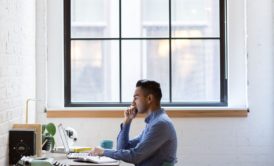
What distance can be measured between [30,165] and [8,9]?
1.20m

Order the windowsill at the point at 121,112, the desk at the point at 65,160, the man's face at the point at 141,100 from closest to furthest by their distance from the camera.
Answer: the desk at the point at 65,160, the man's face at the point at 141,100, the windowsill at the point at 121,112

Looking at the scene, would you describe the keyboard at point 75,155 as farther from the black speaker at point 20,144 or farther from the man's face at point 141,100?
the man's face at point 141,100

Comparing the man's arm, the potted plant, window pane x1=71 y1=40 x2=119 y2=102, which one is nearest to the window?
window pane x1=71 y1=40 x2=119 y2=102

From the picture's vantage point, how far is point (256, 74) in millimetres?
4566

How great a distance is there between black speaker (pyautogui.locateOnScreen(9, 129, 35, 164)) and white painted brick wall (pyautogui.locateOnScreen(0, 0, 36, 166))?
2.1 inches

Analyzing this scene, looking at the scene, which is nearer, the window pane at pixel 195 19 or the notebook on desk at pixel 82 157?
the notebook on desk at pixel 82 157

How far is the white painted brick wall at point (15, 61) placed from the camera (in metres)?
3.50

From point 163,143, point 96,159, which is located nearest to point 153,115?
point 163,143

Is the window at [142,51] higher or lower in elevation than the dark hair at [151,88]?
higher

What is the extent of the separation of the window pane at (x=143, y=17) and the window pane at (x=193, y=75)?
0.82 feet

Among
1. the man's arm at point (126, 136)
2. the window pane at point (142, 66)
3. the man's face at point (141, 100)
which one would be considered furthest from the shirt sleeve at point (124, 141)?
the window pane at point (142, 66)

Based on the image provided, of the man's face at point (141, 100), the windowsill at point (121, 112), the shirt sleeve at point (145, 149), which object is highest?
the man's face at point (141, 100)

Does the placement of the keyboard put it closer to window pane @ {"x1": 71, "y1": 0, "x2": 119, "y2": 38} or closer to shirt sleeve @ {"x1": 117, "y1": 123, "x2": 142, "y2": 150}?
shirt sleeve @ {"x1": 117, "y1": 123, "x2": 142, "y2": 150}

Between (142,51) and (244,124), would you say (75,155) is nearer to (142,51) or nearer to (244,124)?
(142,51)
